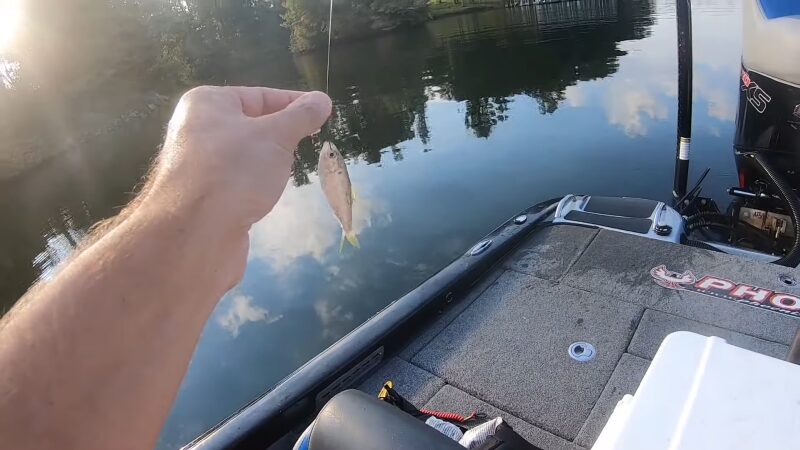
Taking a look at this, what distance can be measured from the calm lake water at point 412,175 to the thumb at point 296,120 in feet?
4.33

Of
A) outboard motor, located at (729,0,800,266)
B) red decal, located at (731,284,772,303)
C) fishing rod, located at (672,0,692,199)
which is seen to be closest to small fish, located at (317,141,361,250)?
red decal, located at (731,284,772,303)

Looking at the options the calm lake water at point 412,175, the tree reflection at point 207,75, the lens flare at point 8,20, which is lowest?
the calm lake water at point 412,175

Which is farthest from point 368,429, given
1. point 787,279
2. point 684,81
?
point 684,81

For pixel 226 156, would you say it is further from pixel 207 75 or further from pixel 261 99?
pixel 207 75

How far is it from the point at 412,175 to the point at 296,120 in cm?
1271

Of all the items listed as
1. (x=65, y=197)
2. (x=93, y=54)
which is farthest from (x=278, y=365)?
(x=93, y=54)

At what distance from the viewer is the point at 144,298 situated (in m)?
1.09

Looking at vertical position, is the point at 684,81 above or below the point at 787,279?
above

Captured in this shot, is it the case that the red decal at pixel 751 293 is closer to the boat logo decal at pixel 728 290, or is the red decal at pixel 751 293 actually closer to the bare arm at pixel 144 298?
the boat logo decal at pixel 728 290

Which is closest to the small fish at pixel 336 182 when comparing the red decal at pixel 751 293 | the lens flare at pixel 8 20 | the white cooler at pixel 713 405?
the white cooler at pixel 713 405

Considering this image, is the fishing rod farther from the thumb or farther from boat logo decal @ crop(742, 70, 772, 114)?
the thumb

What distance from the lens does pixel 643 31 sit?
31.4m

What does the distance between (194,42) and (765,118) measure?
52.9 meters

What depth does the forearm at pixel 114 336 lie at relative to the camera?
0.92 meters
